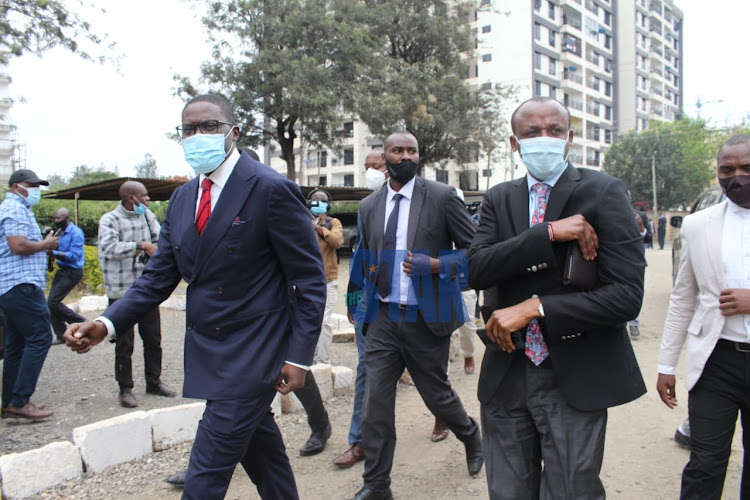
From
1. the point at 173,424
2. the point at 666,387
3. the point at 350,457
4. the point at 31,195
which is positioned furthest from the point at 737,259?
the point at 31,195

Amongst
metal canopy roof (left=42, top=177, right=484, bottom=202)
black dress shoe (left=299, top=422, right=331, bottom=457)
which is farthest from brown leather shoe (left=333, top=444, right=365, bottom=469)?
metal canopy roof (left=42, top=177, right=484, bottom=202)

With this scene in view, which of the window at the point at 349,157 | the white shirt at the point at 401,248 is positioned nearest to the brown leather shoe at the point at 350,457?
the white shirt at the point at 401,248

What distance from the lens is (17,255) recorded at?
179 inches

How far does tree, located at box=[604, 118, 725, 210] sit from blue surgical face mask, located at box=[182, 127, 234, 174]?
51948mm

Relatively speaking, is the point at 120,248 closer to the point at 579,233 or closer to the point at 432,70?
the point at 579,233

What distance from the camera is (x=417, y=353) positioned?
11.0 feet

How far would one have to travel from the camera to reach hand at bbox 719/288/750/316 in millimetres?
2441

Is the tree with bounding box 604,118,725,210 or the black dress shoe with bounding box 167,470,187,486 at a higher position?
the tree with bounding box 604,118,725,210

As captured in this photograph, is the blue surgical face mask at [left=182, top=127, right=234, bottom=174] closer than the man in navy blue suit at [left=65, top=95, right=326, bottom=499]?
No

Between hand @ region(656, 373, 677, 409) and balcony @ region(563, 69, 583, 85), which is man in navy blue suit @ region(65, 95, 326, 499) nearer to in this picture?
→ hand @ region(656, 373, 677, 409)

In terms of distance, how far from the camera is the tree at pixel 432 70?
863 inches

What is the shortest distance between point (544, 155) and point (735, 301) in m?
1.10

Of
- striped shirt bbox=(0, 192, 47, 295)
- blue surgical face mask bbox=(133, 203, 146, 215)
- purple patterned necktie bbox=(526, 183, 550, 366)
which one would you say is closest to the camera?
purple patterned necktie bbox=(526, 183, 550, 366)

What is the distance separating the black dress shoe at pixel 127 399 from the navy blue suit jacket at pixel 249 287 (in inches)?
114
